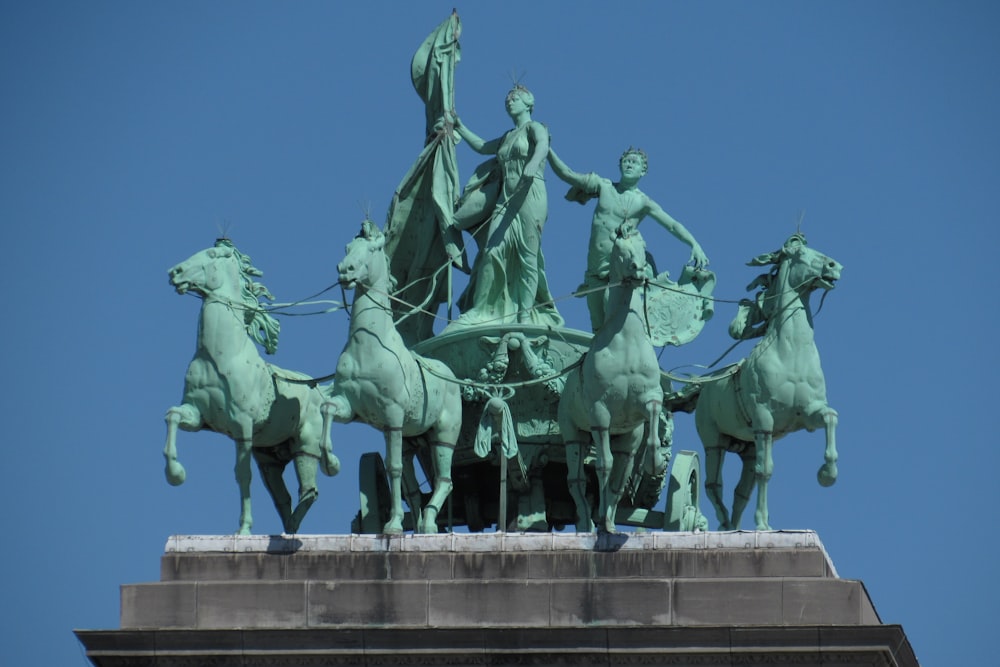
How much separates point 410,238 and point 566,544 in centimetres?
864

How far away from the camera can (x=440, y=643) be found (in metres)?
56.3

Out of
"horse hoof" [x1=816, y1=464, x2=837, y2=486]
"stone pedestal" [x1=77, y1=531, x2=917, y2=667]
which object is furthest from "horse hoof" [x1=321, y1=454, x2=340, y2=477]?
"horse hoof" [x1=816, y1=464, x2=837, y2=486]

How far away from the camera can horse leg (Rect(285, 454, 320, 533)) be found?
5966cm

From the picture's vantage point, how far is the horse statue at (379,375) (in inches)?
2276

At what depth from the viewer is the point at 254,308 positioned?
59.2 m

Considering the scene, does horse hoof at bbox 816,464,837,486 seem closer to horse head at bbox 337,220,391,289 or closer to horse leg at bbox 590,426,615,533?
horse leg at bbox 590,426,615,533

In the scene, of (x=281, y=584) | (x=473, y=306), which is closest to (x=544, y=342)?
(x=473, y=306)

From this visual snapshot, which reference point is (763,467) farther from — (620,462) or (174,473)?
(174,473)

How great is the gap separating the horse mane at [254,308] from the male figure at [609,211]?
16.9 ft

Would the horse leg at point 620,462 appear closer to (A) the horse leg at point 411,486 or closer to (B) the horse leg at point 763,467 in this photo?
(B) the horse leg at point 763,467

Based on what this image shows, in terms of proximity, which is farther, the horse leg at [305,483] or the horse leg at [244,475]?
the horse leg at [305,483]

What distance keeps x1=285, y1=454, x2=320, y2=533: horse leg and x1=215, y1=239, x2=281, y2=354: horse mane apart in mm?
1750

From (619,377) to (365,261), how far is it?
4.06m

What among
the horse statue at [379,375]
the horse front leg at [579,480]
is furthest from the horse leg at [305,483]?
the horse front leg at [579,480]
